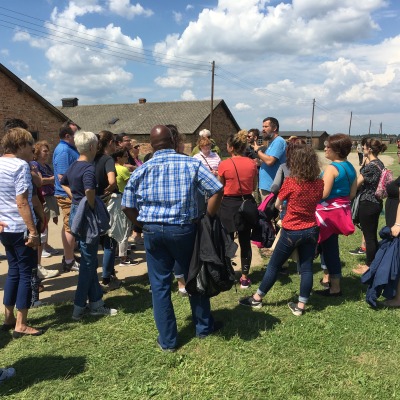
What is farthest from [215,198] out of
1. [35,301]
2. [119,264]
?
[119,264]

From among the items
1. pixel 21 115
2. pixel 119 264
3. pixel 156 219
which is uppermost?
pixel 21 115

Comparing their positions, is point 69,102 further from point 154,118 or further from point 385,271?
point 385,271

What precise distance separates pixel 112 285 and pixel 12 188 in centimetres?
196

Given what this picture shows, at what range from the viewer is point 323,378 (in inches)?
109

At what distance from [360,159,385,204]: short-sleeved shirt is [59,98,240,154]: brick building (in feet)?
92.2

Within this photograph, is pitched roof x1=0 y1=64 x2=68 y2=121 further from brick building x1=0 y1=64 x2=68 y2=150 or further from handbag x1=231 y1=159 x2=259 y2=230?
handbag x1=231 y1=159 x2=259 y2=230

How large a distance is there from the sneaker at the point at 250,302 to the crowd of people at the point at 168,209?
0.4 inches

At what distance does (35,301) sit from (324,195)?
11.4ft

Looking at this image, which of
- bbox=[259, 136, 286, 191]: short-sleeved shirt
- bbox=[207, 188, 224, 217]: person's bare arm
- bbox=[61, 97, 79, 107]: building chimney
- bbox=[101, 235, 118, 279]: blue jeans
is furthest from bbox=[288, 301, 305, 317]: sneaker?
bbox=[61, 97, 79, 107]: building chimney

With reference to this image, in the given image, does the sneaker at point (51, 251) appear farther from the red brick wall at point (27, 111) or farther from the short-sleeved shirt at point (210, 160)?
the red brick wall at point (27, 111)

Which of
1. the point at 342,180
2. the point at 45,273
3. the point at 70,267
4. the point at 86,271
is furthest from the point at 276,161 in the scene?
the point at 45,273

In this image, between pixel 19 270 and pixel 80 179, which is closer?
pixel 19 270

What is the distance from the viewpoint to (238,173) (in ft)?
14.2

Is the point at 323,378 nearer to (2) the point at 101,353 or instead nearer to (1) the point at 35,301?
(2) the point at 101,353
